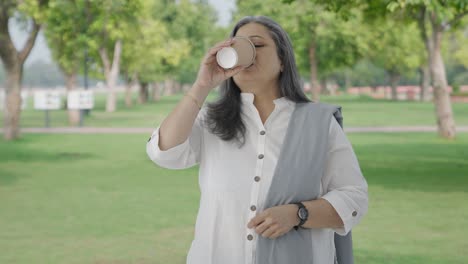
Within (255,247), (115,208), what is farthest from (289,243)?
(115,208)

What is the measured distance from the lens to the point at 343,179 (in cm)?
282

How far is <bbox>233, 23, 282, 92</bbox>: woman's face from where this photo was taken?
2734 mm

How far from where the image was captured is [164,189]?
509 inches

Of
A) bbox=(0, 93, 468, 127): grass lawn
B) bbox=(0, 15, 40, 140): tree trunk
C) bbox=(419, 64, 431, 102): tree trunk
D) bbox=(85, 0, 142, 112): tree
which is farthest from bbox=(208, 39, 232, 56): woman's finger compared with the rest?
bbox=(419, 64, 431, 102): tree trunk

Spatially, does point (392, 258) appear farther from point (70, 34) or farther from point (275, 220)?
point (70, 34)

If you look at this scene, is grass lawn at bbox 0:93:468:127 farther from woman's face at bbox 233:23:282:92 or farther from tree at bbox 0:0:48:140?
woman's face at bbox 233:23:282:92

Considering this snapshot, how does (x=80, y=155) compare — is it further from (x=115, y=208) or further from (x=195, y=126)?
(x=195, y=126)

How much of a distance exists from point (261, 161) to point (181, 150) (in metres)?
0.28

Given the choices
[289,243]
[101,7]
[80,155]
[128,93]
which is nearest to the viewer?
[289,243]

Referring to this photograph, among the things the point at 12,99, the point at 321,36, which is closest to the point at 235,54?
the point at 12,99

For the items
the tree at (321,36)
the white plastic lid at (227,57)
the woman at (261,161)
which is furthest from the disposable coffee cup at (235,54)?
the tree at (321,36)

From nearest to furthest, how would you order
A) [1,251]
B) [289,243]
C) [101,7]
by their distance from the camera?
[289,243], [1,251], [101,7]

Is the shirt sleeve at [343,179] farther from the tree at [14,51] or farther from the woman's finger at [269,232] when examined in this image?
the tree at [14,51]

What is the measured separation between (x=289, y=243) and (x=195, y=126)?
20.7 inches
